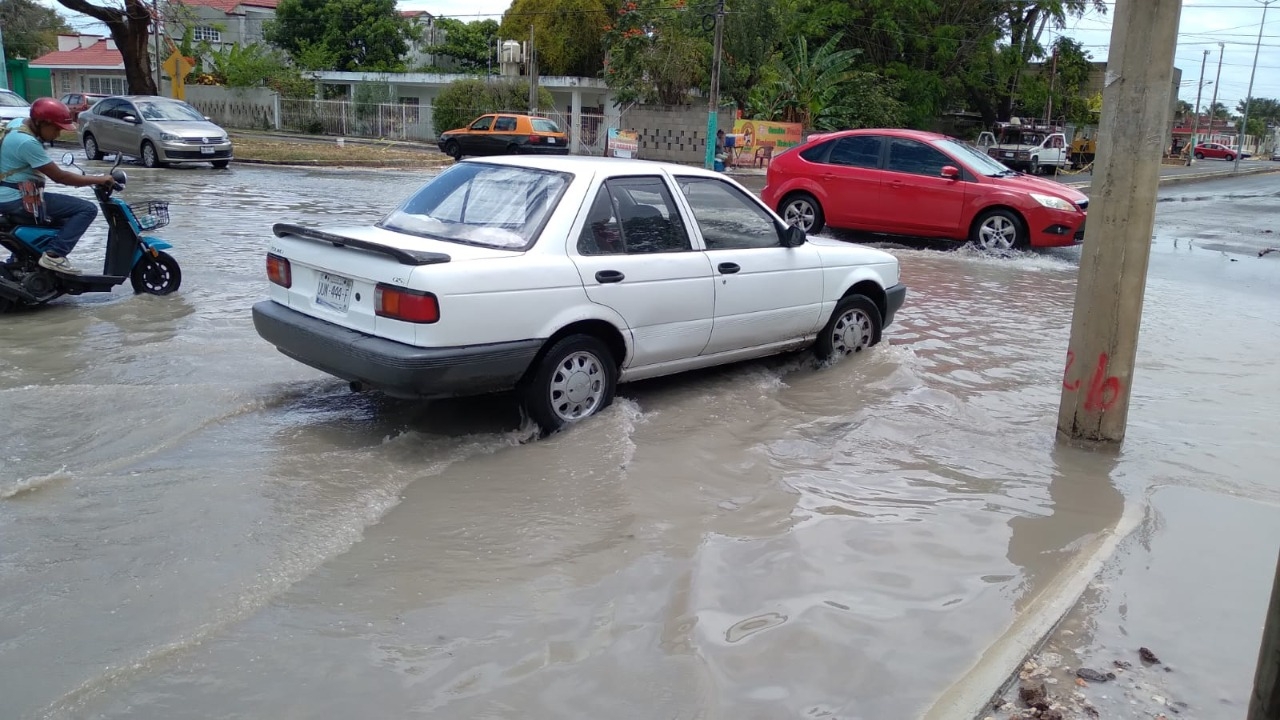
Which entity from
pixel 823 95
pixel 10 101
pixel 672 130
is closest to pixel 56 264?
pixel 10 101

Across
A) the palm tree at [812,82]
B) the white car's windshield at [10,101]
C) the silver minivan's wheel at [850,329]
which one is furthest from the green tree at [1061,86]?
the silver minivan's wheel at [850,329]

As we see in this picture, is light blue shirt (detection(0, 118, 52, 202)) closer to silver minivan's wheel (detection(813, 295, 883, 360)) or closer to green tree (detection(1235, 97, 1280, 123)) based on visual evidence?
silver minivan's wheel (detection(813, 295, 883, 360))

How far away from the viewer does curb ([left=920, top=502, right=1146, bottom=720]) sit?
317 centimetres

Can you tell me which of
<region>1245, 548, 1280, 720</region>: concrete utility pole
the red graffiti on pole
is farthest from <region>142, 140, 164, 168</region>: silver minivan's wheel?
<region>1245, 548, 1280, 720</region>: concrete utility pole

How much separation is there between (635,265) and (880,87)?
36.7 meters

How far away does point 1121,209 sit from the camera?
213 inches

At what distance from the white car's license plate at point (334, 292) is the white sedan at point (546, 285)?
0.04 ft

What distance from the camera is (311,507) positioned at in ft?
15.2

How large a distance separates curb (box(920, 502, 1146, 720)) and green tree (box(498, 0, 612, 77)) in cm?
4530

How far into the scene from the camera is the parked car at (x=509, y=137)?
3162cm

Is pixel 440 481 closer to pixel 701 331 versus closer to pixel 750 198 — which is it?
pixel 701 331

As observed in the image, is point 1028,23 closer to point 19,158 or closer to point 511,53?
point 511,53

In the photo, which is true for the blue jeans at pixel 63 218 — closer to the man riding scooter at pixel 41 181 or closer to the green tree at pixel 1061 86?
the man riding scooter at pixel 41 181

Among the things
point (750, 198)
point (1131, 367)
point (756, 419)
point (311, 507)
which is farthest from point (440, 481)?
point (1131, 367)
